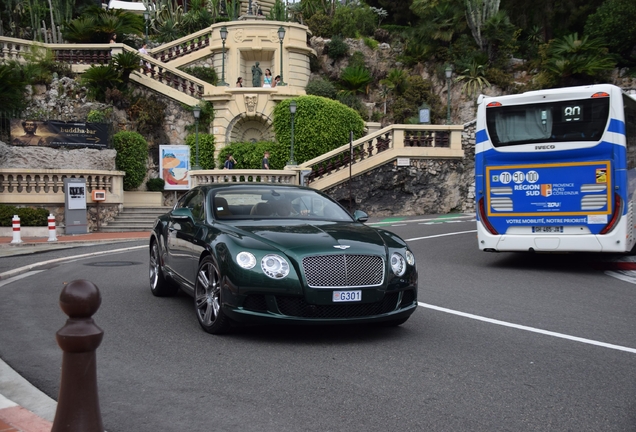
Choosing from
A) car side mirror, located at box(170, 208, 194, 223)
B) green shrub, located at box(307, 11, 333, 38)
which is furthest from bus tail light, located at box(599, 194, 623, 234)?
green shrub, located at box(307, 11, 333, 38)

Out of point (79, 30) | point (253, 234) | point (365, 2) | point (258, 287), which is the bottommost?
point (258, 287)

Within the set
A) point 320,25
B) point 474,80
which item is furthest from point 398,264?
point 320,25

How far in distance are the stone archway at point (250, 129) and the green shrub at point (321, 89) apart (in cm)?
303

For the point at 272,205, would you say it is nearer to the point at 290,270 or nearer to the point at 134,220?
the point at 290,270

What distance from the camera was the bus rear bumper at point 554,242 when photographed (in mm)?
12383

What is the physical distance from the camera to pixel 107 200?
2505 cm

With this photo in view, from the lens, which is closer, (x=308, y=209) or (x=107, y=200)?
(x=308, y=209)

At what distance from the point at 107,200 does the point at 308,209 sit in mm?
18115

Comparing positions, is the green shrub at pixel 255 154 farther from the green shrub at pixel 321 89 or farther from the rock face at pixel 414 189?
the green shrub at pixel 321 89

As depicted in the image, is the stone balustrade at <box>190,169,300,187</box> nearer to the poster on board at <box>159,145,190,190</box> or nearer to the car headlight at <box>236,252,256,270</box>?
the poster on board at <box>159,145,190,190</box>

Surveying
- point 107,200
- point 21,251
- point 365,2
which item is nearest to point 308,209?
point 21,251

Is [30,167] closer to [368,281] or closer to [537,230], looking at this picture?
[537,230]

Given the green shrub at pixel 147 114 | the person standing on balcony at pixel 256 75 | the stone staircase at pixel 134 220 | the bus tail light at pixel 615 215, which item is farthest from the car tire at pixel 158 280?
the person standing on balcony at pixel 256 75

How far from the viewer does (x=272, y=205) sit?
8281 mm
